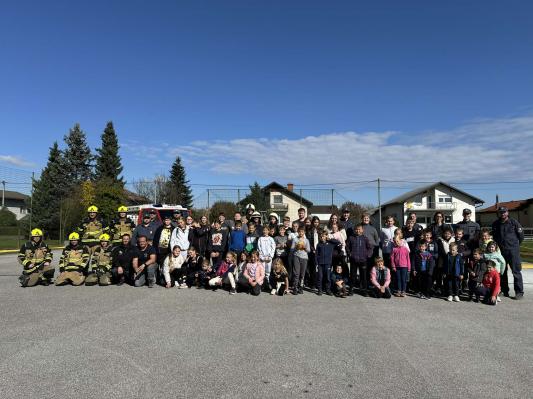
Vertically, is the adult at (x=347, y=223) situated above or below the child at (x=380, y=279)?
above

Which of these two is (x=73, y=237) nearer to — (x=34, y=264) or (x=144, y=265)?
(x=34, y=264)

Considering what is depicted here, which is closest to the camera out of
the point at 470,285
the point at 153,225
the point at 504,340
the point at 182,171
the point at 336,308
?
the point at 504,340

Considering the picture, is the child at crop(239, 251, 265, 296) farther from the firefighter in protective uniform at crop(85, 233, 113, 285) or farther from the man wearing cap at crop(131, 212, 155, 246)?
the firefighter in protective uniform at crop(85, 233, 113, 285)

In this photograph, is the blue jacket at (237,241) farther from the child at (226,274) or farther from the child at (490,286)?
the child at (490,286)

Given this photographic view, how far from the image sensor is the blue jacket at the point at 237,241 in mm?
9531

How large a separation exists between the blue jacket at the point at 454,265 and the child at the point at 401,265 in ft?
2.54

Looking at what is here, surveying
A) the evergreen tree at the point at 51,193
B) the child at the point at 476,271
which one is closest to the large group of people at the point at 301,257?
the child at the point at 476,271

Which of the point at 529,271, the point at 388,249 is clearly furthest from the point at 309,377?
the point at 529,271

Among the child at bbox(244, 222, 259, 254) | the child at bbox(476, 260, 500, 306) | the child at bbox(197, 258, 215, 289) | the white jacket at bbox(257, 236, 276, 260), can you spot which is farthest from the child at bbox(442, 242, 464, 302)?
the child at bbox(197, 258, 215, 289)

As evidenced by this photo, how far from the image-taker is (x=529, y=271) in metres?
11.6

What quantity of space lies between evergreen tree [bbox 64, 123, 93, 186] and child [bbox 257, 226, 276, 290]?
4109 centimetres

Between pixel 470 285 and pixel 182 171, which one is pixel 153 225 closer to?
pixel 470 285

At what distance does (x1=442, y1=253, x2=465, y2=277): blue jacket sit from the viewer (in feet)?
26.4

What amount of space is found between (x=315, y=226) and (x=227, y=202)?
19340 millimetres
